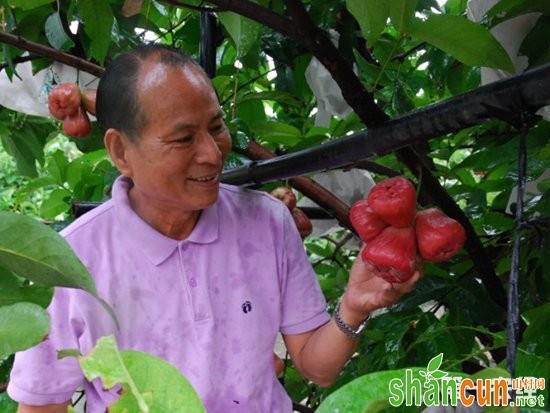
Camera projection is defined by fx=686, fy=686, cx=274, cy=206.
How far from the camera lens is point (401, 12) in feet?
2.31

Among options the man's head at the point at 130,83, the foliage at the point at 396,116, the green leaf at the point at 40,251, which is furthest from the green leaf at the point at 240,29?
the green leaf at the point at 40,251

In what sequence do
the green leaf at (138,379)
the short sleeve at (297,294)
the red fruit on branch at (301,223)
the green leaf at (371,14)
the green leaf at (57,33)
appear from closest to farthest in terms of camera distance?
the green leaf at (138,379)
the green leaf at (371,14)
the short sleeve at (297,294)
the green leaf at (57,33)
the red fruit on branch at (301,223)

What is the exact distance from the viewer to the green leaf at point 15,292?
1.63ft

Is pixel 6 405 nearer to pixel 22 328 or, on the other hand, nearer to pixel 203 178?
pixel 203 178

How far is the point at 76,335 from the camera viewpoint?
0.92m

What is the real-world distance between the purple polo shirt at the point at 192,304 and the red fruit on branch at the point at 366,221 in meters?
0.27

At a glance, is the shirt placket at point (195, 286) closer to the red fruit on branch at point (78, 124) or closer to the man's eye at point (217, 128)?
the man's eye at point (217, 128)

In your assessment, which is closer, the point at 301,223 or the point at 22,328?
the point at 22,328

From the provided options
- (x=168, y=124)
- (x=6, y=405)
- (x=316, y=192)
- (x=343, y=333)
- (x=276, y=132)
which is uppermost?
(x=168, y=124)

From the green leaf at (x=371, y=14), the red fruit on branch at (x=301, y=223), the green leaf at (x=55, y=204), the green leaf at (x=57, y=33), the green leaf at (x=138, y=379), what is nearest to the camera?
the green leaf at (x=138, y=379)

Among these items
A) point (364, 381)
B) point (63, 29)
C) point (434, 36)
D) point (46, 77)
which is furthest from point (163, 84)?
point (46, 77)

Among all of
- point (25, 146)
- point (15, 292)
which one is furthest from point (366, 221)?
point (25, 146)

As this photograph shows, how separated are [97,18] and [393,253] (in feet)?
2.12

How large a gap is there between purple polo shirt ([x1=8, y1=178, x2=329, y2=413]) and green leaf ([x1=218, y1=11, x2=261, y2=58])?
0.26m
